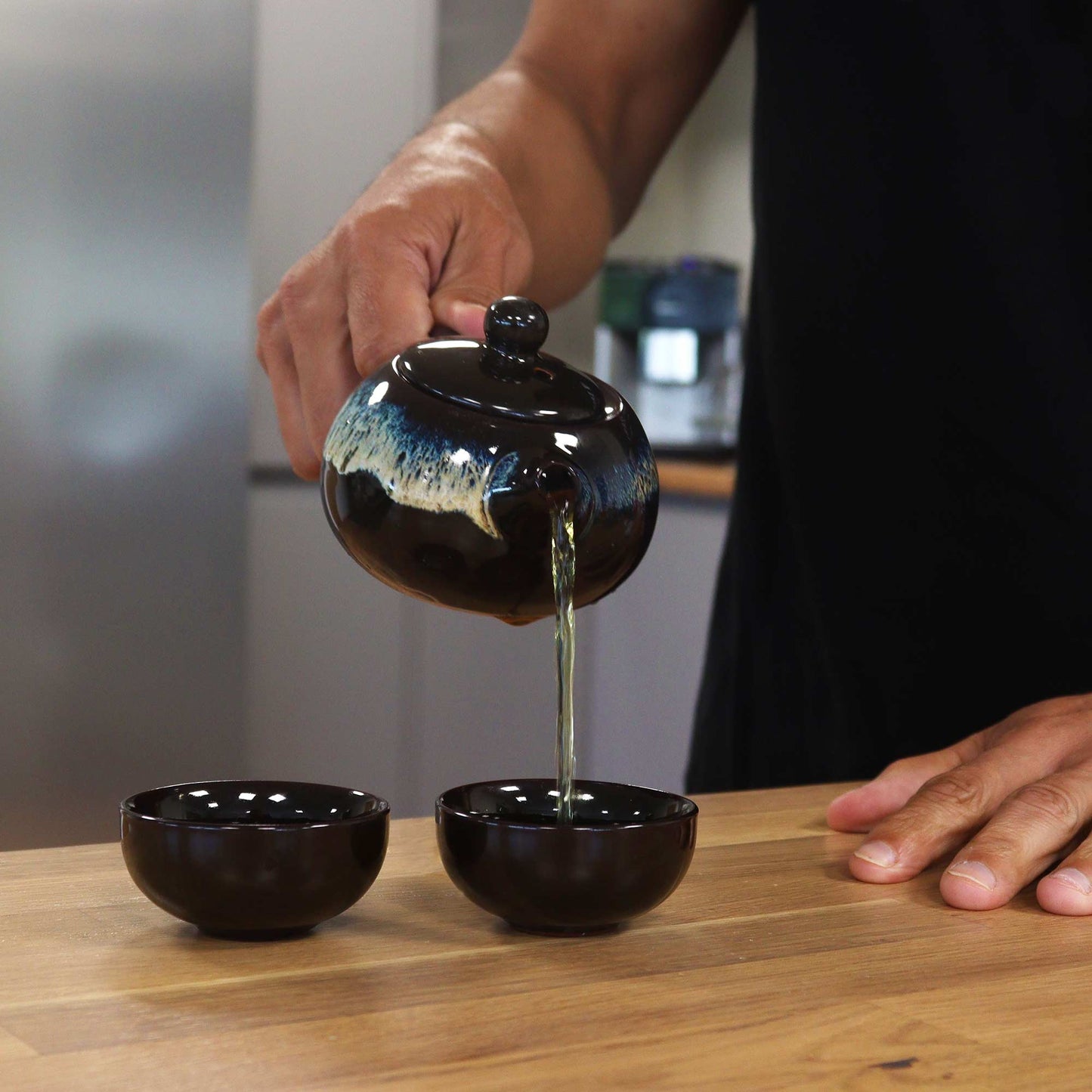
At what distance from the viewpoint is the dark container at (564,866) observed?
613 millimetres

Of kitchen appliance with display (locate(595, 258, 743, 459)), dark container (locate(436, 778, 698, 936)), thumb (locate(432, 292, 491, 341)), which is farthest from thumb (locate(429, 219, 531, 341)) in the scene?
kitchen appliance with display (locate(595, 258, 743, 459))

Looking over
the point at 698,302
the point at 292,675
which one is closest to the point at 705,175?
the point at 698,302

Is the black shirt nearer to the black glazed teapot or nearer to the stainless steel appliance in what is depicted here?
the black glazed teapot

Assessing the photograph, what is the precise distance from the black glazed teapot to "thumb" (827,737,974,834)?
27 centimetres

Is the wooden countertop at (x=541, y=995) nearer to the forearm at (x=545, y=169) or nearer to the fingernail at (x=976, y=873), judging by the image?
the fingernail at (x=976, y=873)

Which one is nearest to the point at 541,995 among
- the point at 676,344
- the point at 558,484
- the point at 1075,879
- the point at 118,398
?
the point at 558,484

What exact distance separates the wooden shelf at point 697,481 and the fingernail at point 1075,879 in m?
1.91

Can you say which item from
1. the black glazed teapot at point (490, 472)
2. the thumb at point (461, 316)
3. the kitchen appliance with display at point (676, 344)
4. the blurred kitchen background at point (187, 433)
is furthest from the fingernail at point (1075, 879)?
the kitchen appliance with display at point (676, 344)

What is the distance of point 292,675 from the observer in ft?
9.16

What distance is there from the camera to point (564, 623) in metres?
0.66

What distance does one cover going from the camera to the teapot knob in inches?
26.0

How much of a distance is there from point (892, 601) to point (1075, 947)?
2.11 feet

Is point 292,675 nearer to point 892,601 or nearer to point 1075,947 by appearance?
point 892,601

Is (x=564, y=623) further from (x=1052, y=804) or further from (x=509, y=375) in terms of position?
(x=1052, y=804)
